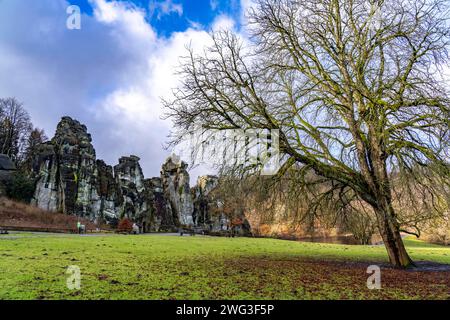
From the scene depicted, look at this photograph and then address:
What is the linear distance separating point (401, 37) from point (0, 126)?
2447 inches

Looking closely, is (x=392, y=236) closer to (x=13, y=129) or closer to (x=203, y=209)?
(x=203, y=209)

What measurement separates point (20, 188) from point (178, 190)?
2151 cm

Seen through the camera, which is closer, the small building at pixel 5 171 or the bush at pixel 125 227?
the bush at pixel 125 227

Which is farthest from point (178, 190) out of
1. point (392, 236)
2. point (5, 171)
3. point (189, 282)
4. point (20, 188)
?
point (189, 282)

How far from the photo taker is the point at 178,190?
5222 centimetres

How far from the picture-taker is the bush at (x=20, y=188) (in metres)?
38.9

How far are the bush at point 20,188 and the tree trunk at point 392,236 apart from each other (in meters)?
40.1

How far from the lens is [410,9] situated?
37.9ft

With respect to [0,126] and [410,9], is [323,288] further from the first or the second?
[0,126]

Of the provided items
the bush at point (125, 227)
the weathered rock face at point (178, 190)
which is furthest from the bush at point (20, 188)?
the weathered rock face at point (178, 190)

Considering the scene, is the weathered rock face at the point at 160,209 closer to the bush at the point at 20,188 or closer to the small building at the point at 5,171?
the bush at the point at 20,188

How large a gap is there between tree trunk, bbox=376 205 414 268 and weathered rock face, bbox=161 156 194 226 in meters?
39.9

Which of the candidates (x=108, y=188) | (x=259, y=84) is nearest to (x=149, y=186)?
(x=108, y=188)

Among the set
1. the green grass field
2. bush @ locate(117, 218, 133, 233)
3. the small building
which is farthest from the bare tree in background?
the green grass field
